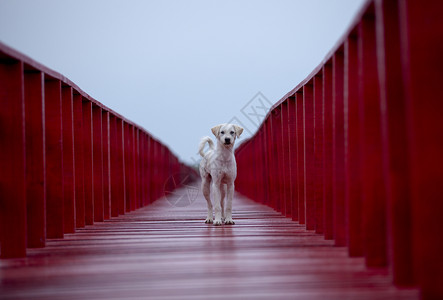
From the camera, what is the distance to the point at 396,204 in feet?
9.30

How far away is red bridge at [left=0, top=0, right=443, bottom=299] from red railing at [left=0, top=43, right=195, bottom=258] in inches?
0.4

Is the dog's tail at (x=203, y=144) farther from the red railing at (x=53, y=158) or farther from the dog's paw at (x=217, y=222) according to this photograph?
the red railing at (x=53, y=158)

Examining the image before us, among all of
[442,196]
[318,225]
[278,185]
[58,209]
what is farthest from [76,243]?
[278,185]

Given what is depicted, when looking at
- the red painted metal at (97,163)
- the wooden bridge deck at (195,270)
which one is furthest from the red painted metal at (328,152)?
the red painted metal at (97,163)

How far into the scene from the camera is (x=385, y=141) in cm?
288

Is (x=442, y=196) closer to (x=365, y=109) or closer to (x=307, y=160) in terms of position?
(x=365, y=109)

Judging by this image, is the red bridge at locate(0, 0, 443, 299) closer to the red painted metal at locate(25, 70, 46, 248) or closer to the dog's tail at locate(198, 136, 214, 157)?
the red painted metal at locate(25, 70, 46, 248)

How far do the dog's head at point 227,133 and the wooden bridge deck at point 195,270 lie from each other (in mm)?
1469

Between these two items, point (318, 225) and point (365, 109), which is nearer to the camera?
point (365, 109)

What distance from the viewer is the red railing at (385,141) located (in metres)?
2.51

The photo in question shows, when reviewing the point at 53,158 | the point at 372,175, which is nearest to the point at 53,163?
the point at 53,158

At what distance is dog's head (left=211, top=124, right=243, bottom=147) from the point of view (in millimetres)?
6707

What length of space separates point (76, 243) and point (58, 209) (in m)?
0.53

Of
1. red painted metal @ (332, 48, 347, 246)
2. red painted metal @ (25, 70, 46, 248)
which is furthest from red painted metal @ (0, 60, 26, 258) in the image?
red painted metal @ (332, 48, 347, 246)
